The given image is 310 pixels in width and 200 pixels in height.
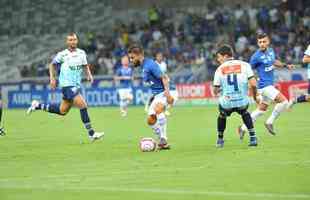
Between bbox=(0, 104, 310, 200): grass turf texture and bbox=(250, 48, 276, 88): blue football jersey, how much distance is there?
1.26 m

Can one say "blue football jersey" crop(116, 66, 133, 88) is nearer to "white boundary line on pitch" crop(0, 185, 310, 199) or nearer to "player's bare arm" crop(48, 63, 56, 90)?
"player's bare arm" crop(48, 63, 56, 90)

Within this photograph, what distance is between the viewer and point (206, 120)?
2784cm

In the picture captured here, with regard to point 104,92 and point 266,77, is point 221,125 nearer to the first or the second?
point 266,77

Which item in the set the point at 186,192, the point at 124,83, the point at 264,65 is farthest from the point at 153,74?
the point at 124,83

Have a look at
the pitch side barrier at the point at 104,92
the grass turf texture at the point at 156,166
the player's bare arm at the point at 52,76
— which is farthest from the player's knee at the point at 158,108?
the pitch side barrier at the point at 104,92

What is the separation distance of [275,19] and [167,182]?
1261 inches

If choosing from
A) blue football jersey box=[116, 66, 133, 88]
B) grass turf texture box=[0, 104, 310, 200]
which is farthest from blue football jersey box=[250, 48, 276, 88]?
blue football jersey box=[116, 66, 133, 88]

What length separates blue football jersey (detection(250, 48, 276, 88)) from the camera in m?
20.6

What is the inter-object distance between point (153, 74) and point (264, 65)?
388cm

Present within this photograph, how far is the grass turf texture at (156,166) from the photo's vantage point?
12.0 meters

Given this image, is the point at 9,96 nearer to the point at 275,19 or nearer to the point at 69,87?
the point at 275,19

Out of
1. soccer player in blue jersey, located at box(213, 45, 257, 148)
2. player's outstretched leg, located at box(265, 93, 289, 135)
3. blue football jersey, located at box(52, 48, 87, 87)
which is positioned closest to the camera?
soccer player in blue jersey, located at box(213, 45, 257, 148)

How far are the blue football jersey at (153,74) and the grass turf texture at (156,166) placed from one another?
126 cm

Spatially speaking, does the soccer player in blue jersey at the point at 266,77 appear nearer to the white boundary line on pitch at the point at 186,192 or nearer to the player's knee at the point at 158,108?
the player's knee at the point at 158,108
